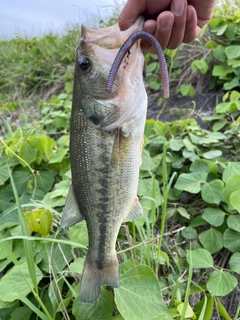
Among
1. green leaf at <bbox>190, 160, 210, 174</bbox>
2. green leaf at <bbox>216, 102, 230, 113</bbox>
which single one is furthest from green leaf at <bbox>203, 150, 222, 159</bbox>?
green leaf at <bbox>216, 102, 230, 113</bbox>

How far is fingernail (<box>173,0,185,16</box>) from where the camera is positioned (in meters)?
1.46

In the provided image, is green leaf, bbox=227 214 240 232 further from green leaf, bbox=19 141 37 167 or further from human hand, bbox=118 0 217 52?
green leaf, bbox=19 141 37 167

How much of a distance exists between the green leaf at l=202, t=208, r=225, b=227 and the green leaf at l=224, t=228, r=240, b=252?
8 centimetres

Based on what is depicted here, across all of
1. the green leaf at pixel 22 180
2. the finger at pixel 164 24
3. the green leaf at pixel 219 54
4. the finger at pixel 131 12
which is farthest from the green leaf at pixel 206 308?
the green leaf at pixel 219 54

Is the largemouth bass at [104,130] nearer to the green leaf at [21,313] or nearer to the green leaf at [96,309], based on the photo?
the green leaf at [96,309]

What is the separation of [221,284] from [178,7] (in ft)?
4.38

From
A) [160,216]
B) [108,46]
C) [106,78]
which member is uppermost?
[108,46]

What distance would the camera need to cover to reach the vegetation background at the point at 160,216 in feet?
4.89

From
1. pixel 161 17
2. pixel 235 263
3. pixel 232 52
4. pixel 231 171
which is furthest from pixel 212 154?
pixel 232 52

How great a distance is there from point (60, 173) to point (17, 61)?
15.0 ft

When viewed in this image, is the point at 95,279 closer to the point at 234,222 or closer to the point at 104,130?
the point at 104,130

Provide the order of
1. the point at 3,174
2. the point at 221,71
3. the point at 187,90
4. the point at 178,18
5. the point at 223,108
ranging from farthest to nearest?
the point at 187,90
the point at 221,71
the point at 223,108
the point at 3,174
the point at 178,18

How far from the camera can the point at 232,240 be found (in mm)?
1881

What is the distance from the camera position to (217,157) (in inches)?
93.0
